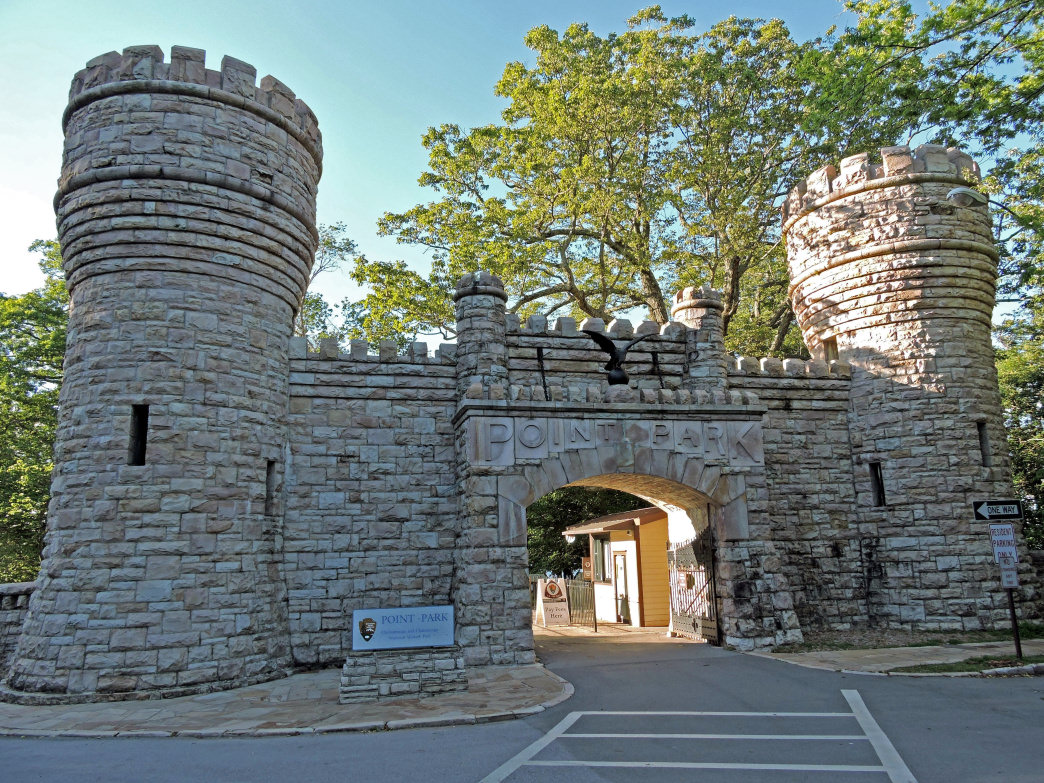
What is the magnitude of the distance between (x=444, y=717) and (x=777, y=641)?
5980mm

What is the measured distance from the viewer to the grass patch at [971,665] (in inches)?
366

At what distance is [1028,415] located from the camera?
19016 millimetres

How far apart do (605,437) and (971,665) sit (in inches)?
224

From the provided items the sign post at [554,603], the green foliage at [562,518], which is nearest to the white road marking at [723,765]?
the sign post at [554,603]

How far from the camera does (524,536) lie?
35.6 ft

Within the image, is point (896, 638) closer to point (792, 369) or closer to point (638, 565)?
point (792, 369)

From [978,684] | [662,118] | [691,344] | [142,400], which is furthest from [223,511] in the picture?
[662,118]

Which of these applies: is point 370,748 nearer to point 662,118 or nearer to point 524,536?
point 524,536

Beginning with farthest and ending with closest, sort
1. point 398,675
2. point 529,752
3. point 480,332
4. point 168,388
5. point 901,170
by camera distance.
A: point 901,170 → point 480,332 → point 168,388 → point 398,675 → point 529,752

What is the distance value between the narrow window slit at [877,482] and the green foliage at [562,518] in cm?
1132

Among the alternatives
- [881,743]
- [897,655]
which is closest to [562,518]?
[897,655]

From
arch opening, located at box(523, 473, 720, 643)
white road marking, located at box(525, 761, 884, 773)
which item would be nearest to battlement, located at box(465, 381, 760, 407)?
arch opening, located at box(523, 473, 720, 643)

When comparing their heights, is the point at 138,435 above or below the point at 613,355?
below

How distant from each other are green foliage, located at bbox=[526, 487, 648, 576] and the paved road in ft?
52.4
